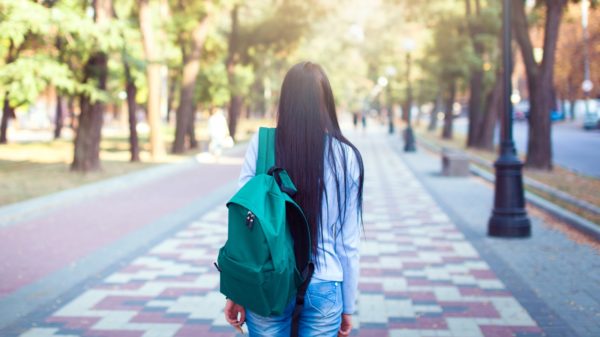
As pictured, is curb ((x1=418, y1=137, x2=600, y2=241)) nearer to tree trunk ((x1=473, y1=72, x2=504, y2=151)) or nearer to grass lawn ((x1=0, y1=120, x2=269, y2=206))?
grass lawn ((x1=0, y1=120, x2=269, y2=206))

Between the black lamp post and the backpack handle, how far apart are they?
7537 mm

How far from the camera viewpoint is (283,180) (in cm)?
262

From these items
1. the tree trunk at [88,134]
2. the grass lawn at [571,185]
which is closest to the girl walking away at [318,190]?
the grass lawn at [571,185]

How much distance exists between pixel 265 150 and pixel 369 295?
4.22 m

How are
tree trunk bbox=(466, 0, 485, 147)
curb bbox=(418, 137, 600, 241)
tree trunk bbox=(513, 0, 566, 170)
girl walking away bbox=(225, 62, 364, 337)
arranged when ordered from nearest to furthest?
girl walking away bbox=(225, 62, 364, 337), curb bbox=(418, 137, 600, 241), tree trunk bbox=(513, 0, 566, 170), tree trunk bbox=(466, 0, 485, 147)

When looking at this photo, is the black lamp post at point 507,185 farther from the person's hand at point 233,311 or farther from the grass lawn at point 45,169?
the grass lawn at point 45,169

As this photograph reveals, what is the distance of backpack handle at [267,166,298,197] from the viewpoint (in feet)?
8.49

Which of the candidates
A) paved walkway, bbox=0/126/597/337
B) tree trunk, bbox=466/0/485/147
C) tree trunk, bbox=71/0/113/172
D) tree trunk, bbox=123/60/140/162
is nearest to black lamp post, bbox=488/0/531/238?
paved walkway, bbox=0/126/597/337

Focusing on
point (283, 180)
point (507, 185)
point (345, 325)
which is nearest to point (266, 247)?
point (283, 180)

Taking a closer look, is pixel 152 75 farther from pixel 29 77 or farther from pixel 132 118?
pixel 29 77

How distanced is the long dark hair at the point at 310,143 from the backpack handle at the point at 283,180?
79 mm

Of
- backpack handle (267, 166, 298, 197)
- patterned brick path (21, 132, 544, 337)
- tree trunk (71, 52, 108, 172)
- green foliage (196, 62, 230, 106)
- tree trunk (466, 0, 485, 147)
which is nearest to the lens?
backpack handle (267, 166, 298, 197)

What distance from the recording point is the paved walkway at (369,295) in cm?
567

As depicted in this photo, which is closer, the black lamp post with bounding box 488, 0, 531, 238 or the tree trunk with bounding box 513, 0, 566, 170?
the black lamp post with bounding box 488, 0, 531, 238
